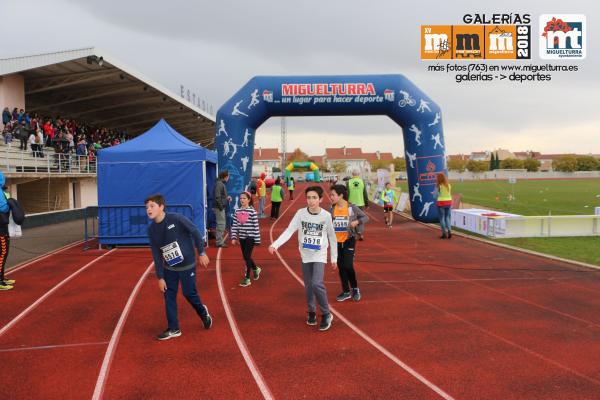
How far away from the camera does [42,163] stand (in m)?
19.8

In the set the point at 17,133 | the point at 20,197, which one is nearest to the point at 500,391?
the point at 17,133

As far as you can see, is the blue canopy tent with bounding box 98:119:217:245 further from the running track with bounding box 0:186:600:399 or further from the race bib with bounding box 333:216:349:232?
the race bib with bounding box 333:216:349:232

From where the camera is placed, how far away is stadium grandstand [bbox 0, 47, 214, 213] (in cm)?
1886

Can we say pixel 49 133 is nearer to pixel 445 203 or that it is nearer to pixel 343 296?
pixel 445 203

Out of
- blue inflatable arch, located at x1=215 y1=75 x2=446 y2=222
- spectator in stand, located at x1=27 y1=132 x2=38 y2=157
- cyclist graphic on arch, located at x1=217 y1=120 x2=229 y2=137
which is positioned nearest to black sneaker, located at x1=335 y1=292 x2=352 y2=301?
blue inflatable arch, located at x1=215 y1=75 x2=446 y2=222

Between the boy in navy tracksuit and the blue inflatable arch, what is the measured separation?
1127cm

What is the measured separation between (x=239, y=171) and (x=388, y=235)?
236 inches

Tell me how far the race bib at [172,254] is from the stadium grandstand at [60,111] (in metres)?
14.7

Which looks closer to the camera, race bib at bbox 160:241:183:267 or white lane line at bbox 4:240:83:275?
race bib at bbox 160:241:183:267

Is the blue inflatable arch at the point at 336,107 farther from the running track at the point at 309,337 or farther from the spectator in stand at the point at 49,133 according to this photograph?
the spectator in stand at the point at 49,133

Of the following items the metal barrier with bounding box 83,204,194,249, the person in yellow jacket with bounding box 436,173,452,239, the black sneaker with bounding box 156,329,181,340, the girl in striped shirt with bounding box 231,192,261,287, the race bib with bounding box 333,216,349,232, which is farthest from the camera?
the person in yellow jacket with bounding box 436,173,452,239

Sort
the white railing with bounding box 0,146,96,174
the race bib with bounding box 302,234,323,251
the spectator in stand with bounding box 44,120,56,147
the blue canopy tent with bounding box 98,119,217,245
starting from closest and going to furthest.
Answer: the race bib with bounding box 302,234,323,251 → the blue canopy tent with bounding box 98,119,217,245 → the white railing with bounding box 0,146,96,174 → the spectator in stand with bounding box 44,120,56,147

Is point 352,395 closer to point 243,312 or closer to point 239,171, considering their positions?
point 243,312

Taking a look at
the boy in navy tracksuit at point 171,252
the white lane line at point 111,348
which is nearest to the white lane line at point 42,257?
the white lane line at point 111,348
